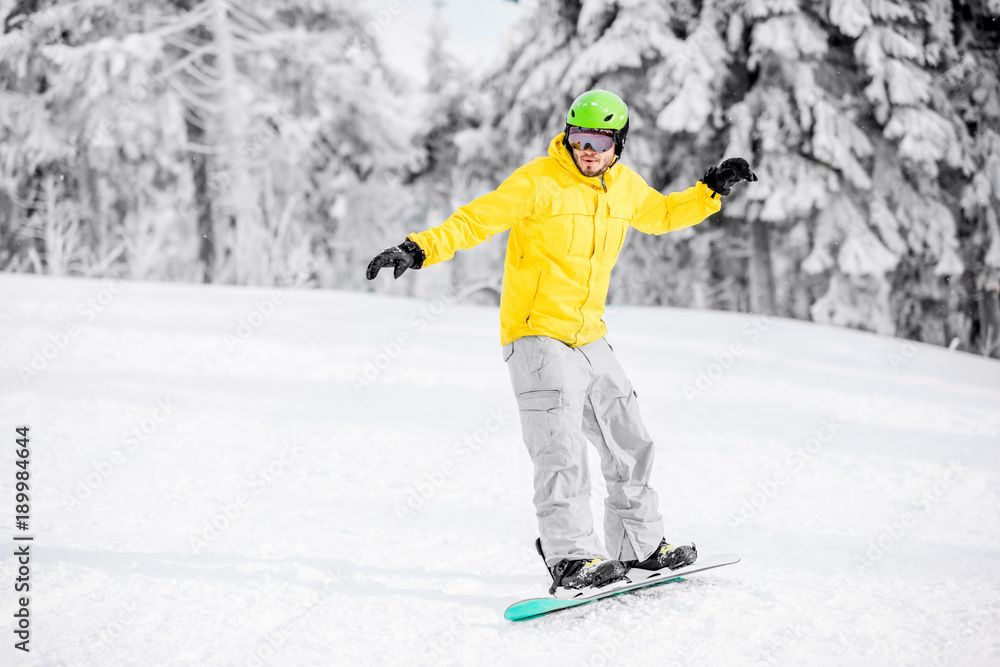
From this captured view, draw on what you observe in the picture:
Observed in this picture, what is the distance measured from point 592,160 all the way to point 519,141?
1115cm

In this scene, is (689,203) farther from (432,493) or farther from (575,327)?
(432,493)

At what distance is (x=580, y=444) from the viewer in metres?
2.78

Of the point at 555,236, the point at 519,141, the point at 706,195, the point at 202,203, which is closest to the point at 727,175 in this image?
the point at 706,195

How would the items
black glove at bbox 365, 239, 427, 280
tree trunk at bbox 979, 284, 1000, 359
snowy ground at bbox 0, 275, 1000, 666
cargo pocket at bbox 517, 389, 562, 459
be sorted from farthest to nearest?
tree trunk at bbox 979, 284, 1000, 359 → cargo pocket at bbox 517, 389, 562, 459 → snowy ground at bbox 0, 275, 1000, 666 → black glove at bbox 365, 239, 427, 280

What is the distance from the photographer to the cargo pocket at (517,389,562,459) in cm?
275

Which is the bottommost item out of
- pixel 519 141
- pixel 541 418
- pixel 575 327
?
pixel 541 418

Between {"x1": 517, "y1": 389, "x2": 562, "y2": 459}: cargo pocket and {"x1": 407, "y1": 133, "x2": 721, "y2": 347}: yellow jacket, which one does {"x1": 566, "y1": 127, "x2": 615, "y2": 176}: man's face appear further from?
{"x1": 517, "y1": 389, "x2": 562, "y2": 459}: cargo pocket

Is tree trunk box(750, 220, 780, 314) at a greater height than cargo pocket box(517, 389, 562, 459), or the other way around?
tree trunk box(750, 220, 780, 314)

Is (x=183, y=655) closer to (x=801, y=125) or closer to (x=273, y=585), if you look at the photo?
(x=273, y=585)

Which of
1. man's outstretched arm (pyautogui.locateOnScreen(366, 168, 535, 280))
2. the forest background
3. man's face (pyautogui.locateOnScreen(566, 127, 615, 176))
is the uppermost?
the forest background

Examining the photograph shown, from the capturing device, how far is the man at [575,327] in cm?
271

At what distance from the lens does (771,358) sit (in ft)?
23.6

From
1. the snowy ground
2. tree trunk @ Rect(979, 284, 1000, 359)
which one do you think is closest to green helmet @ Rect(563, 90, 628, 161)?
the snowy ground

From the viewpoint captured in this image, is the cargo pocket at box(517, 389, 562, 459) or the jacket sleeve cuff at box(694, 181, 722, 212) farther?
the jacket sleeve cuff at box(694, 181, 722, 212)
